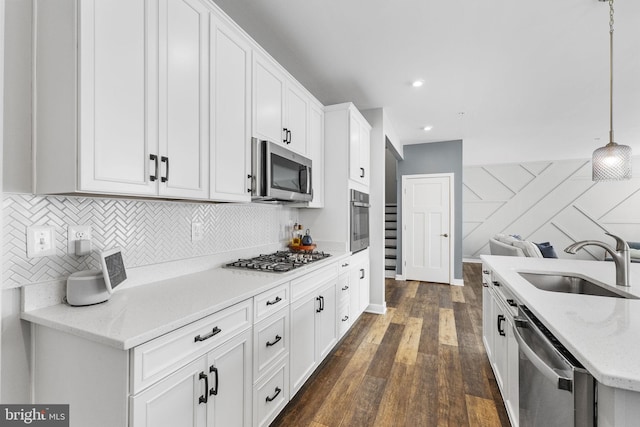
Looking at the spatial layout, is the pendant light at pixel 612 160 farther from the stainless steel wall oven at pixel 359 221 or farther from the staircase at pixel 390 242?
the staircase at pixel 390 242

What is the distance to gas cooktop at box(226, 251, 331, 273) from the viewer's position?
1.89 meters

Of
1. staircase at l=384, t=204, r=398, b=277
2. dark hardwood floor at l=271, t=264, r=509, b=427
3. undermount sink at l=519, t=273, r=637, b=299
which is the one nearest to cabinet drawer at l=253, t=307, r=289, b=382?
dark hardwood floor at l=271, t=264, r=509, b=427

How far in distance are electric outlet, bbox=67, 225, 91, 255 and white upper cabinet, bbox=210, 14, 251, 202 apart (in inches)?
22.2

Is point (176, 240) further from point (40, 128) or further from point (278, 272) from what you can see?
point (40, 128)

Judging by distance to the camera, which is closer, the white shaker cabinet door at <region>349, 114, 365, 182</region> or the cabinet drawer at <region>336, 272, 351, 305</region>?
the cabinet drawer at <region>336, 272, 351, 305</region>

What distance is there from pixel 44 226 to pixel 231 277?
862mm

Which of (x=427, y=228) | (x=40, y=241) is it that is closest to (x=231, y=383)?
(x=40, y=241)

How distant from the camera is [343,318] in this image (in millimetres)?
2738

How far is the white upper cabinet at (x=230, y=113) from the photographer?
1598mm

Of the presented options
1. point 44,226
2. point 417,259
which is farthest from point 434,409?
point 417,259

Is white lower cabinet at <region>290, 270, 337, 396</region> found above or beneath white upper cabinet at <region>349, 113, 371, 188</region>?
beneath

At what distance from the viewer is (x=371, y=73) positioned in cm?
283

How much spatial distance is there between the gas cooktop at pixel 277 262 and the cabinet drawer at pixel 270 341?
11.0 inches

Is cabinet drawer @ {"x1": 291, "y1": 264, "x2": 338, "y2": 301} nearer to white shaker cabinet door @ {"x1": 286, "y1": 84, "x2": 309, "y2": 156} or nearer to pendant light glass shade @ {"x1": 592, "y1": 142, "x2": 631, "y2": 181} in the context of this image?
white shaker cabinet door @ {"x1": 286, "y1": 84, "x2": 309, "y2": 156}
